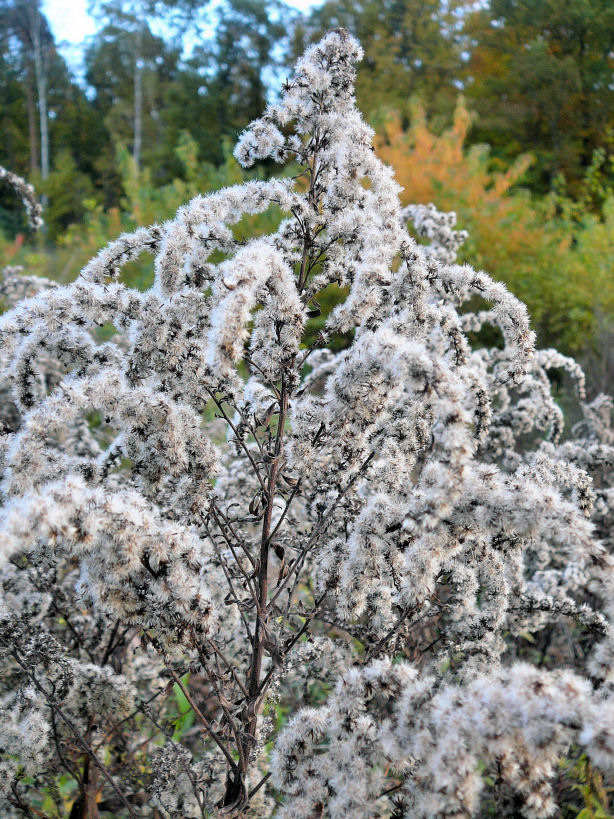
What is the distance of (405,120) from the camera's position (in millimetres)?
18438

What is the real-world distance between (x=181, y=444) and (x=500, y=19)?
22.3 metres

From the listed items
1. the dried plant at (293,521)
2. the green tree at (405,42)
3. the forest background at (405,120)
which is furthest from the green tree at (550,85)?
the dried plant at (293,521)

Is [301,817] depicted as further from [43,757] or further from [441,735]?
[43,757]

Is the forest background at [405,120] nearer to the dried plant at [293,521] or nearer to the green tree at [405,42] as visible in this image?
the green tree at [405,42]

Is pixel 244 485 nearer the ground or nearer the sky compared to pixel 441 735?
nearer the sky

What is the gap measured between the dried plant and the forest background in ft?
13.8

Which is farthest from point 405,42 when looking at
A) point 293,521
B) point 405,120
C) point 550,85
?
point 293,521

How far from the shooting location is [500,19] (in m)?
19.5

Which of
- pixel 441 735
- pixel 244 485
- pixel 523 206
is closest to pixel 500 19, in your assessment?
pixel 523 206

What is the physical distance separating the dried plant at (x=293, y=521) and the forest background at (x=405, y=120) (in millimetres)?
4214

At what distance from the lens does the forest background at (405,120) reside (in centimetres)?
905

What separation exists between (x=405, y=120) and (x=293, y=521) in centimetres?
1825

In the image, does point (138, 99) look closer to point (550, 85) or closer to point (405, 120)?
point (405, 120)

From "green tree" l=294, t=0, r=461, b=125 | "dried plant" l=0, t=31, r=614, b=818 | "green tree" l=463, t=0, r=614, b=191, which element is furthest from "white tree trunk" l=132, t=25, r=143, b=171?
"dried plant" l=0, t=31, r=614, b=818
